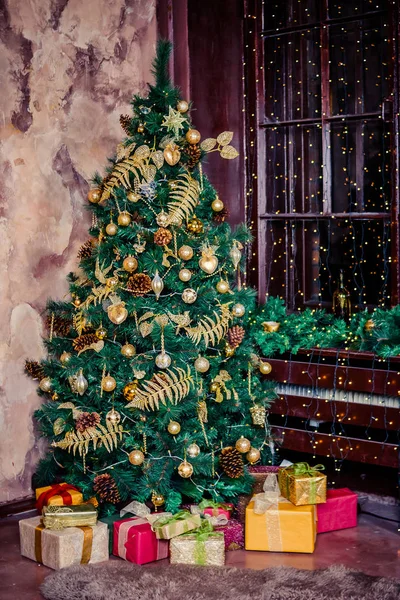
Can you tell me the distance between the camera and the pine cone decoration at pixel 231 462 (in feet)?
13.9

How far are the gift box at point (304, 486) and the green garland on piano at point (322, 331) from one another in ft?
2.19

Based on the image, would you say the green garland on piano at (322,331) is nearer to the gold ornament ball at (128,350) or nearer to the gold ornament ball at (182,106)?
the gold ornament ball at (128,350)

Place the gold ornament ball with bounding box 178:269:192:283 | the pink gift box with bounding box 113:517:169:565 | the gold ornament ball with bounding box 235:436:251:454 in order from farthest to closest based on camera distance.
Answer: the gold ornament ball with bounding box 235:436:251:454
the gold ornament ball with bounding box 178:269:192:283
the pink gift box with bounding box 113:517:169:565

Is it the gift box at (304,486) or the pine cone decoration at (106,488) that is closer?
the gift box at (304,486)

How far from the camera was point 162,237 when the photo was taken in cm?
413

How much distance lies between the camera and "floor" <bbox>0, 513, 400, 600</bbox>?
11.9 feet

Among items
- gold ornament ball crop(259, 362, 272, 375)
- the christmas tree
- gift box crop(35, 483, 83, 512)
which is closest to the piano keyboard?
gold ornament ball crop(259, 362, 272, 375)

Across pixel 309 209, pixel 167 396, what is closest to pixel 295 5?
pixel 309 209

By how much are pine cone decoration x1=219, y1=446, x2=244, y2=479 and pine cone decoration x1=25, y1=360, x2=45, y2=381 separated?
41.8 inches

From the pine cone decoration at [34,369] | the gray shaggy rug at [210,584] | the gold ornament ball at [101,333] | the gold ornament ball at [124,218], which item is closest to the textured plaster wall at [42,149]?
the pine cone decoration at [34,369]

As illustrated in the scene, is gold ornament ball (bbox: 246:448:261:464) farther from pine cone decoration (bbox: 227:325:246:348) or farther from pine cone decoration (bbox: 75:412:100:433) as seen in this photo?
pine cone decoration (bbox: 75:412:100:433)

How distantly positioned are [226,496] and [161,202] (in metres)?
1.42

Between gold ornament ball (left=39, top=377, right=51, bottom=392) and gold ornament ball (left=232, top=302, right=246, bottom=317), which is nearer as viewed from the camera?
gold ornament ball (left=232, top=302, right=246, bottom=317)

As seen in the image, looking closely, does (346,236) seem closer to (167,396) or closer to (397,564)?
(167,396)
